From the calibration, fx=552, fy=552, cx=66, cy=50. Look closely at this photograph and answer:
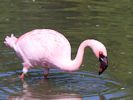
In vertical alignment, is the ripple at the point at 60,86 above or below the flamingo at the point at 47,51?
below

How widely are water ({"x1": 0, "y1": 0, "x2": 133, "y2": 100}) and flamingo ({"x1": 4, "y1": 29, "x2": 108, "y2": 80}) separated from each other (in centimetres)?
34

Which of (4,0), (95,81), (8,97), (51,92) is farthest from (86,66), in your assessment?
(4,0)

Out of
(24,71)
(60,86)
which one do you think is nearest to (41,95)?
(60,86)

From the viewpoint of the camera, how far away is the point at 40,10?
14742 mm

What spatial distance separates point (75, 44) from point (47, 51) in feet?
7.32

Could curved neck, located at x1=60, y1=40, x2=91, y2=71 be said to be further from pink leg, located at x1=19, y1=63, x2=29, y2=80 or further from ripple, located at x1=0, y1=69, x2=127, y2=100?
pink leg, located at x1=19, y1=63, x2=29, y2=80

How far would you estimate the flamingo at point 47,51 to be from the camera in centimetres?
939

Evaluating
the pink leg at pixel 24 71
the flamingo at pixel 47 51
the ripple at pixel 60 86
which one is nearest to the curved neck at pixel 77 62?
the flamingo at pixel 47 51

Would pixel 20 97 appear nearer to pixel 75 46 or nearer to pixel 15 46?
pixel 15 46

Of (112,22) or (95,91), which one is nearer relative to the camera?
(95,91)

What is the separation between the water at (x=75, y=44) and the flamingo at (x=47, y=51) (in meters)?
0.34

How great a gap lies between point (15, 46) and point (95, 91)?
1.97m

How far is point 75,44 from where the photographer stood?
11.9 meters

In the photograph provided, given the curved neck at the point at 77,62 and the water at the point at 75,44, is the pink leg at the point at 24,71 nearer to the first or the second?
the water at the point at 75,44
